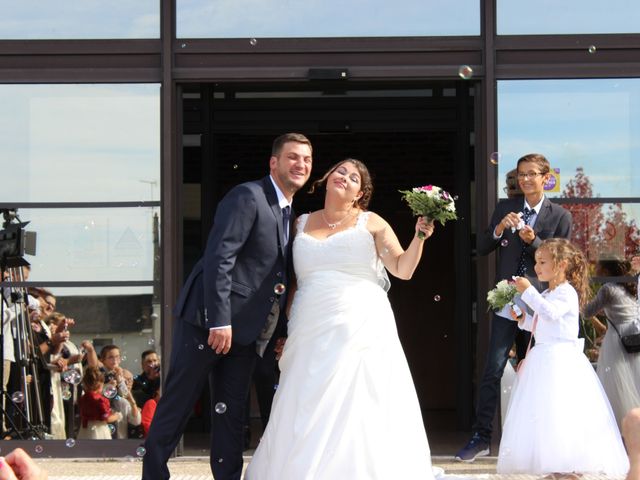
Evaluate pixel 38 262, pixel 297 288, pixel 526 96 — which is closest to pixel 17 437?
pixel 38 262

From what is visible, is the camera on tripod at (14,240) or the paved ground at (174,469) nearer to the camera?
the paved ground at (174,469)

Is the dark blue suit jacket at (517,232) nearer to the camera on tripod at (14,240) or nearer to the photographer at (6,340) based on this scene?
the camera on tripod at (14,240)

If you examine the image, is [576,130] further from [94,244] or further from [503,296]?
[94,244]

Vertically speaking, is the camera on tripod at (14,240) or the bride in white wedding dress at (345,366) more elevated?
the camera on tripod at (14,240)

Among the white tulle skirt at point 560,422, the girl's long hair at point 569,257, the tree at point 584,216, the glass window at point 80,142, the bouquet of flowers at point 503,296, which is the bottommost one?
the white tulle skirt at point 560,422

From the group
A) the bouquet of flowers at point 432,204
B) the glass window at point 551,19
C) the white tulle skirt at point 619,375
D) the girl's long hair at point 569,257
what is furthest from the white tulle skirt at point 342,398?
the glass window at point 551,19

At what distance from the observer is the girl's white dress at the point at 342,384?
538cm

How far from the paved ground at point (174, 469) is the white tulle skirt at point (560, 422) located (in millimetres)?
172

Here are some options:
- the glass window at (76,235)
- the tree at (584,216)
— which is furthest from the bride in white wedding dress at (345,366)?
the tree at (584,216)

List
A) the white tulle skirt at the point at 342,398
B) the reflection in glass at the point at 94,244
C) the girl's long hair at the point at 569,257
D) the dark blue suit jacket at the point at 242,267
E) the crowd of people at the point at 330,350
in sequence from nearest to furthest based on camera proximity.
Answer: the white tulle skirt at the point at 342,398, the crowd of people at the point at 330,350, the dark blue suit jacket at the point at 242,267, the girl's long hair at the point at 569,257, the reflection in glass at the point at 94,244

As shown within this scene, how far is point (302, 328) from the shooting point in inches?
225

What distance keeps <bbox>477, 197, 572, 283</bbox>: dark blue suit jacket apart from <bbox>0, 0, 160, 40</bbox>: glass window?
2.52 m

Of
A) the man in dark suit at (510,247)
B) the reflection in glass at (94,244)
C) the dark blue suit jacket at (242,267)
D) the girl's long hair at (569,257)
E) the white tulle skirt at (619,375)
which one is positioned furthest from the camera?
the reflection in glass at (94,244)

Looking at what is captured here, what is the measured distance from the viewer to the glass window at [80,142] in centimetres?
736
